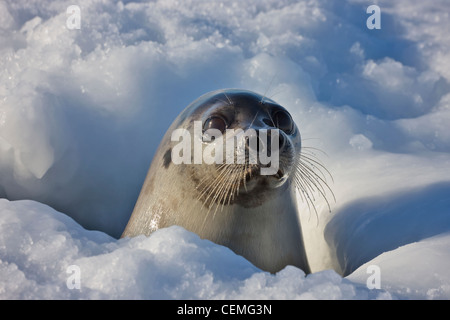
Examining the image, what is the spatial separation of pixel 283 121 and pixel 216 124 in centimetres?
44

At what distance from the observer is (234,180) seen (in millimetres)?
2738

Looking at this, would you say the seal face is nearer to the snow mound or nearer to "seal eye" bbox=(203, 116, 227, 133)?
"seal eye" bbox=(203, 116, 227, 133)

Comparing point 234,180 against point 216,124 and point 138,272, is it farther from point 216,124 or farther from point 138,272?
point 138,272

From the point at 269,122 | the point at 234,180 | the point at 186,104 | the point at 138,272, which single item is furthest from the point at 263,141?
the point at 186,104

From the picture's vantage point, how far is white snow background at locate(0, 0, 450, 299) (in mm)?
1993

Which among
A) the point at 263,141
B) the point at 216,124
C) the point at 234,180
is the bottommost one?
the point at 234,180

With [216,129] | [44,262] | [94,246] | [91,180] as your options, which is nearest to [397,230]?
[216,129]

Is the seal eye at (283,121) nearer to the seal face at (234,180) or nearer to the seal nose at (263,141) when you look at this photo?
the seal face at (234,180)

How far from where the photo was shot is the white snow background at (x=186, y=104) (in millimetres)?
1993

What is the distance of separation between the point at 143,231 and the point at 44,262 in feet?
3.88

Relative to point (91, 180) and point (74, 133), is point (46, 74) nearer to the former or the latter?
point (74, 133)

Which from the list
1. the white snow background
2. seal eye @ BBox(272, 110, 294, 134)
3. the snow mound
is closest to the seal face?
seal eye @ BBox(272, 110, 294, 134)

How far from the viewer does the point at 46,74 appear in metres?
4.34

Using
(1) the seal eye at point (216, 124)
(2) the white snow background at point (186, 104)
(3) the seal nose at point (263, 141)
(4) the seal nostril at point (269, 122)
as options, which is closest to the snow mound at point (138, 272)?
(2) the white snow background at point (186, 104)
